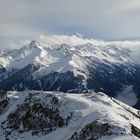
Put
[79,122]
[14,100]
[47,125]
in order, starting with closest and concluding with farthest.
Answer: [79,122] → [47,125] → [14,100]

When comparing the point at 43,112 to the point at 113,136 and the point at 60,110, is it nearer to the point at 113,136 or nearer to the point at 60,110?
the point at 60,110

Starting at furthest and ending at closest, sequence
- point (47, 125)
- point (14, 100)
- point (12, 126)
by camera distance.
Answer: point (14, 100)
point (12, 126)
point (47, 125)

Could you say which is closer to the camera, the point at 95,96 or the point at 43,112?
the point at 43,112

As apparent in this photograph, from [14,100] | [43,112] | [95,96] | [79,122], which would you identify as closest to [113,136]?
[79,122]

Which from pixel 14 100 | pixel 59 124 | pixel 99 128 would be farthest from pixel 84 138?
pixel 14 100

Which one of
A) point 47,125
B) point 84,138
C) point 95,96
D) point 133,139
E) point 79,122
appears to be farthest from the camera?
point 95,96

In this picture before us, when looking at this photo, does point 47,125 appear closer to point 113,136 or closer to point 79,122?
point 79,122
